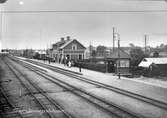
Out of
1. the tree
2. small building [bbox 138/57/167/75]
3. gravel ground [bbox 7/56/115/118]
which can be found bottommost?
gravel ground [bbox 7/56/115/118]

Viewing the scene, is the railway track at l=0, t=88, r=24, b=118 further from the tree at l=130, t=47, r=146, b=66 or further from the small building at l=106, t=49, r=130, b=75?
the tree at l=130, t=47, r=146, b=66

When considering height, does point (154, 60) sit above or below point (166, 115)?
above

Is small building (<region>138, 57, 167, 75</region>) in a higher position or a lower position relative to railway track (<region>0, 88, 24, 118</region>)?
higher

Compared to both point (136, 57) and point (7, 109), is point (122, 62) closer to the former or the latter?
point (7, 109)

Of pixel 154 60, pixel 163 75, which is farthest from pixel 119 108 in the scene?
pixel 154 60

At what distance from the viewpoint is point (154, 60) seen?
98.4ft

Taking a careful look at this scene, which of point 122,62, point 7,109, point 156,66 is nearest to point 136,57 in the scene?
point 156,66

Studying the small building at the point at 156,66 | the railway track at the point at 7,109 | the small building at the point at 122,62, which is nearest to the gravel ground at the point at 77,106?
the railway track at the point at 7,109

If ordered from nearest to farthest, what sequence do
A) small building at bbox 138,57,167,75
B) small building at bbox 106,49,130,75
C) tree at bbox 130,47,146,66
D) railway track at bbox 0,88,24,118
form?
railway track at bbox 0,88,24,118, small building at bbox 106,49,130,75, small building at bbox 138,57,167,75, tree at bbox 130,47,146,66

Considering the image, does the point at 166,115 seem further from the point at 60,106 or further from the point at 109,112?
the point at 60,106

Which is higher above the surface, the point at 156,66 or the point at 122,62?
the point at 122,62

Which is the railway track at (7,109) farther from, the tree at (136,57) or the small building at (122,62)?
the tree at (136,57)

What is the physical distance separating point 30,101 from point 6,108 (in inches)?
64.1

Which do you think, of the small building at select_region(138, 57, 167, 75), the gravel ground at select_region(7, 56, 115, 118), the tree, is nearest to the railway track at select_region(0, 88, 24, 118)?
the gravel ground at select_region(7, 56, 115, 118)
